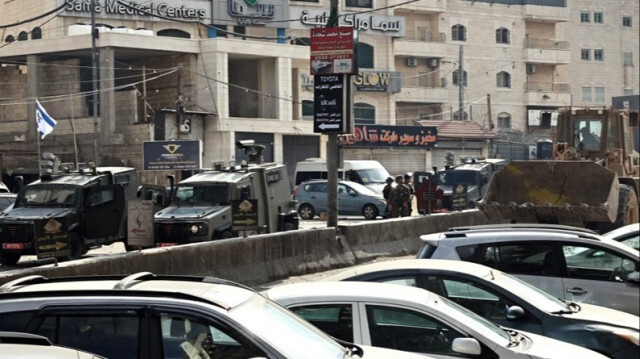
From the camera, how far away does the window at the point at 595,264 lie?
11.6 meters

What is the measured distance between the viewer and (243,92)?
58.4m

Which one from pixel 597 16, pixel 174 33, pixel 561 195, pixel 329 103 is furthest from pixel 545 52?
pixel 329 103

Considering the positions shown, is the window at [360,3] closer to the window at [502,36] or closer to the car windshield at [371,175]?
the window at [502,36]

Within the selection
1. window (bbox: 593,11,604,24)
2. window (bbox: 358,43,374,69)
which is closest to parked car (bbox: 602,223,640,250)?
window (bbox: 358,43,374,69)

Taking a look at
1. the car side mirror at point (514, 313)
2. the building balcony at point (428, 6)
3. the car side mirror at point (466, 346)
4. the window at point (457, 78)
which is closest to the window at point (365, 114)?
the building balcony at point (428, 6)

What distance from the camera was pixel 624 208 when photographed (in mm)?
23703

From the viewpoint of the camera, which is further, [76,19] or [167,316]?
[76,19]

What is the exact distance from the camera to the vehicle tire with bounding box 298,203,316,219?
37728 millimetres

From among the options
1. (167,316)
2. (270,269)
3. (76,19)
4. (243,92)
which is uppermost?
(76,19)

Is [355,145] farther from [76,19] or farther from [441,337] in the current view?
[441,337]

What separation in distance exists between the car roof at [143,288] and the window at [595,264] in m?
6.11

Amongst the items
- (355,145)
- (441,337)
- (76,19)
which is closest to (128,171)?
(441,337)

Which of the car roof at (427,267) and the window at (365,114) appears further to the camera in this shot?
the window at (365,114)

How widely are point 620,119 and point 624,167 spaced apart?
1290mm
